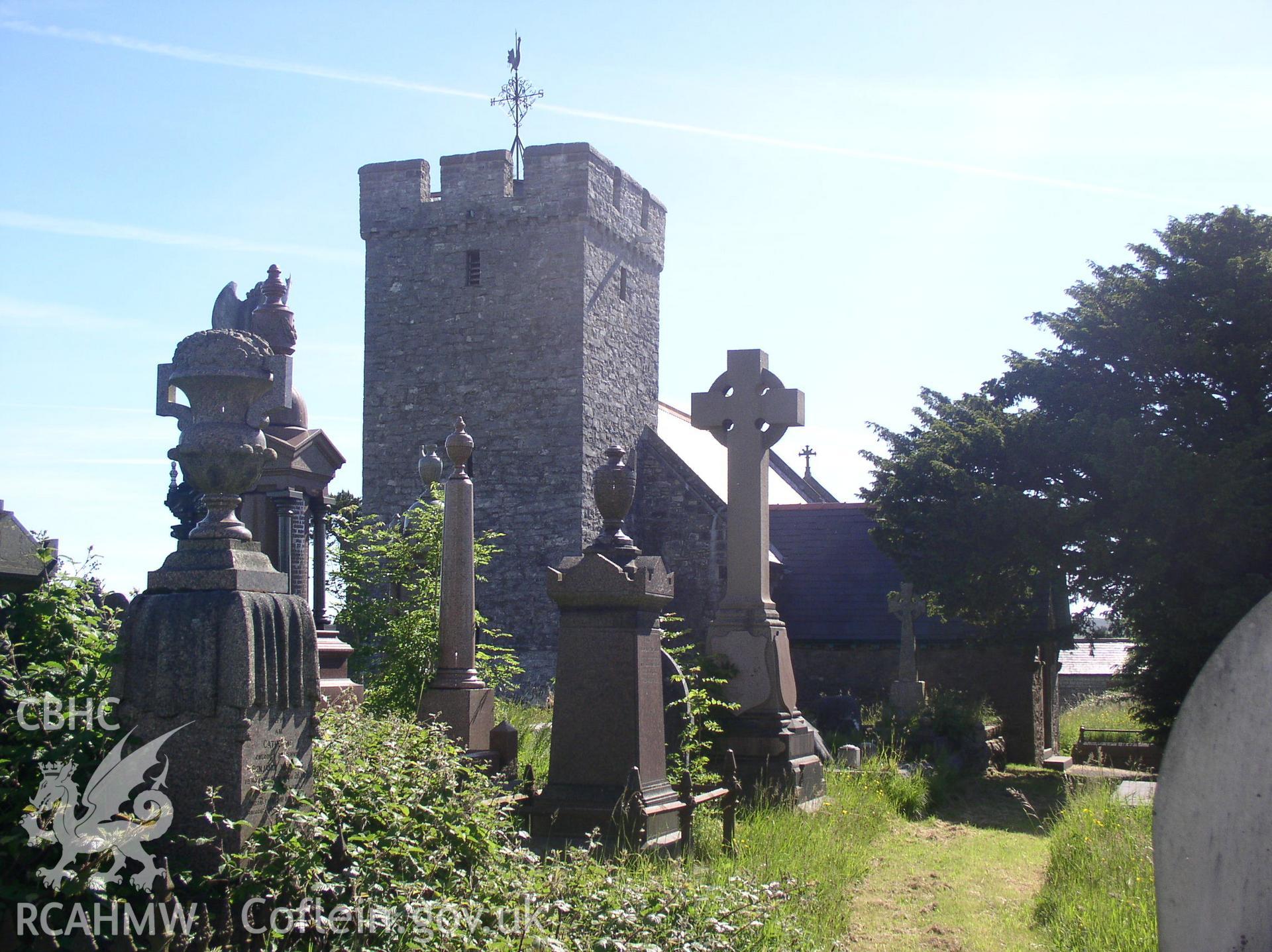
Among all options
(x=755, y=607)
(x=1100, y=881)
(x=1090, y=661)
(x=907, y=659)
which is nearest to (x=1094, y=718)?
(x=907, y=659)

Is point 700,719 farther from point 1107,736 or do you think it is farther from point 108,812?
point 1107,736

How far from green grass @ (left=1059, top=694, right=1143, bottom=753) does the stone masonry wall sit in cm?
176

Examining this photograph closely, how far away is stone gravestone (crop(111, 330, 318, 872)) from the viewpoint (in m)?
4.29

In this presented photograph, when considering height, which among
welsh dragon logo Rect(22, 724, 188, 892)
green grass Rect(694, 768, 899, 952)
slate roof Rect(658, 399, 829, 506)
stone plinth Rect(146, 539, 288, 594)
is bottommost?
green grass Rect(694, 768, 899, 952)

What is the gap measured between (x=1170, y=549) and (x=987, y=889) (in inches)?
359

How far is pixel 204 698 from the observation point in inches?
169

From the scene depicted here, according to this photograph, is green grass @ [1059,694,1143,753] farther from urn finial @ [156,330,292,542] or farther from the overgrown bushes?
urn finial @ [156,330,292,542]

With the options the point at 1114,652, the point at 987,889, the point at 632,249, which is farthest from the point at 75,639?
the point at 1114,652

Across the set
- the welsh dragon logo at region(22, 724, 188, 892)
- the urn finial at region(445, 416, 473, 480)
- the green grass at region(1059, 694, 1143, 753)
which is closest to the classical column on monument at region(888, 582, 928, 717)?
the green grass at region(1059, 694, 1143, 753)

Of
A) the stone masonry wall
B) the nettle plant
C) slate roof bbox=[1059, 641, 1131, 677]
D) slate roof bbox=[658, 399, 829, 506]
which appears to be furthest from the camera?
slate roof bbox=[1059, 641, 1131, 677]

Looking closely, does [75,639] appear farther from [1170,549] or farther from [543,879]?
[1170,549]

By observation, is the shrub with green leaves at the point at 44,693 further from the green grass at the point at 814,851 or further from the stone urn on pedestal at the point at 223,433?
the green grass at the point at 814,851

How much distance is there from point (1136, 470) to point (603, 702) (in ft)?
33.5

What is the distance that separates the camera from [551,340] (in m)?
24.4
